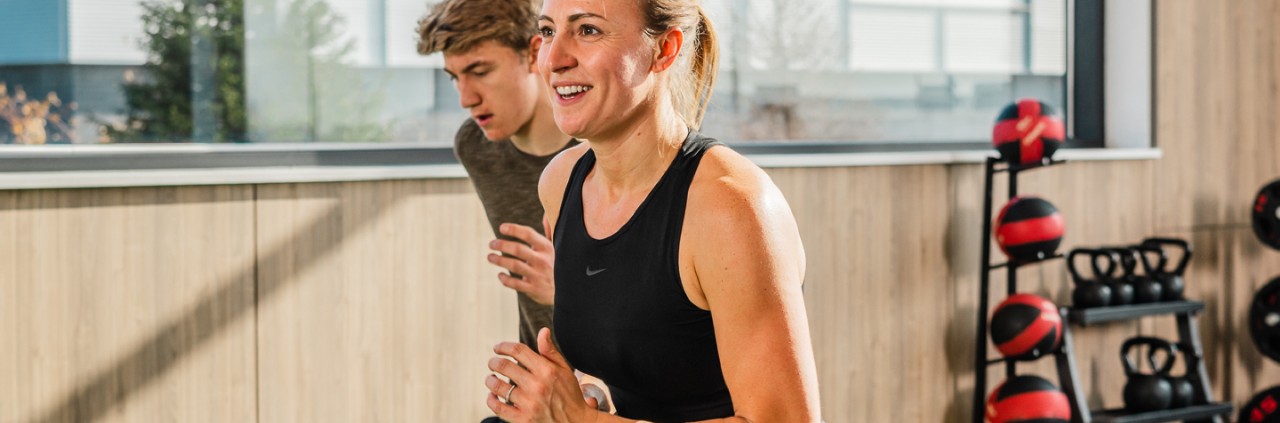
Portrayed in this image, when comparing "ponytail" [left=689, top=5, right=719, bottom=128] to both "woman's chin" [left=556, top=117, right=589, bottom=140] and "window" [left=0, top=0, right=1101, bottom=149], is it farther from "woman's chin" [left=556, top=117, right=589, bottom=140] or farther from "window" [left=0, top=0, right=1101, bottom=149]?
"window" [left=0, top=0, right=1101, bottom=149]

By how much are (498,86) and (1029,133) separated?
1.80 meters

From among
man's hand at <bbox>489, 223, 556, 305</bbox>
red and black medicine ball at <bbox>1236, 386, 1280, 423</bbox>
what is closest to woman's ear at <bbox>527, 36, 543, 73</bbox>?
man's hand at <bbox>489, 223, 556, 305</bbox>

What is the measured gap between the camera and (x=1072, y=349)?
3.28 metres

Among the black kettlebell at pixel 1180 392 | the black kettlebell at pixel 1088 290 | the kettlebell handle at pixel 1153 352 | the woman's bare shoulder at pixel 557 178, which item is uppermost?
the woman's bare shoulder at pixel 557 178

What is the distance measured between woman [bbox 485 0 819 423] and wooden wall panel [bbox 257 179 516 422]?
1.37m

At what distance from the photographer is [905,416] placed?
3.29 m

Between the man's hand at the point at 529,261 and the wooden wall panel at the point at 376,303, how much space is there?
904 mm

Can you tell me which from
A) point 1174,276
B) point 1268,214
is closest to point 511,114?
point 1174,276

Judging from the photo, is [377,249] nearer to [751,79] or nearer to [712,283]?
[751,79]

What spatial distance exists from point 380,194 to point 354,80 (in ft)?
1.20

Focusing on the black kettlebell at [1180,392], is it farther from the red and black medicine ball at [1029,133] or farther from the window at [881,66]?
the window at [881,66]

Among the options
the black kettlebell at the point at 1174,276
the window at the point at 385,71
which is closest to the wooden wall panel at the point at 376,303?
the window at the point at 385,71

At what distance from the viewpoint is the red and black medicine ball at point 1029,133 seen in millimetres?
3029

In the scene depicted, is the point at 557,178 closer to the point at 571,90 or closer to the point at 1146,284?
the point at 571,90
